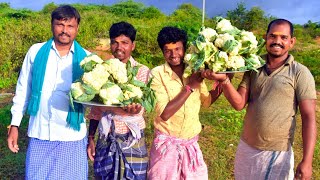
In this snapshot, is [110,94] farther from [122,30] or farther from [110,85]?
[122,30]

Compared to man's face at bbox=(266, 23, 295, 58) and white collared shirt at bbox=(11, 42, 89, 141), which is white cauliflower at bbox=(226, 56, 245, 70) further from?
white collared shirt at bbox=(11, 42, 89, 141)

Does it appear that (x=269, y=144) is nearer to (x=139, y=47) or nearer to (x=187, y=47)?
(x=187, y=47)

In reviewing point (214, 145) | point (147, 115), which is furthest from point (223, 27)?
point (147, 115)

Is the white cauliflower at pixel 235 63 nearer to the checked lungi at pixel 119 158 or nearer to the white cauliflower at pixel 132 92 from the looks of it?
the white cauliflower at pixel 132 92

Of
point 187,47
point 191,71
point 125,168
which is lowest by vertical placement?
point 125,168

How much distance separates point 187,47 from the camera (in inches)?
103

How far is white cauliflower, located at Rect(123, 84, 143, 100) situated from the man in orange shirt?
0.23 m

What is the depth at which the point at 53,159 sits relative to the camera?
104 inches

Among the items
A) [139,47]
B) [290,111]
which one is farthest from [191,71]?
[139,47]

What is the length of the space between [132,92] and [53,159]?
0.77m

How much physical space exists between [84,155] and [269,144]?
1302mm

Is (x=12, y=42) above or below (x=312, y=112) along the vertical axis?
above

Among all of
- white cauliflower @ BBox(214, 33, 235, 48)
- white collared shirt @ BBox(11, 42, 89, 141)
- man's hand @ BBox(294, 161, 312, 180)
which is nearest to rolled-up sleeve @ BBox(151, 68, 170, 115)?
white cauliflower @ BBox(214, 33, 235, 48)

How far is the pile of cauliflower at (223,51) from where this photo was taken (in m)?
2.35
